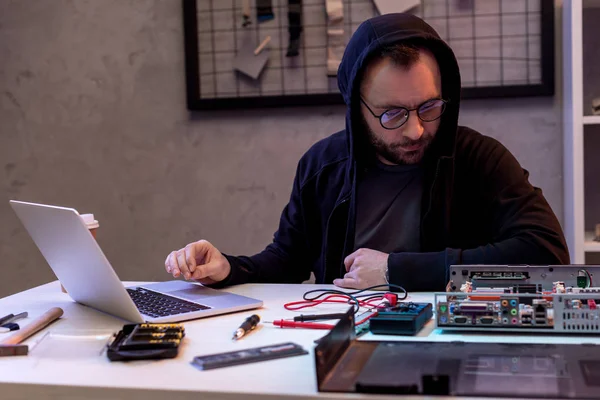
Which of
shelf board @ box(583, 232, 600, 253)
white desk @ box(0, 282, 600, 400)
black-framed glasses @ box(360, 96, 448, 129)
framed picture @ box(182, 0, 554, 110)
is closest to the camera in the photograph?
white desk @ box(0, 282, 600, 400)

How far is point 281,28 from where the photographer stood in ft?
8.01

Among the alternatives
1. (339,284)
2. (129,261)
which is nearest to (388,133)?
(339,284)

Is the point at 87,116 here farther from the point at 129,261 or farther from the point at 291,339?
the point at 291,339

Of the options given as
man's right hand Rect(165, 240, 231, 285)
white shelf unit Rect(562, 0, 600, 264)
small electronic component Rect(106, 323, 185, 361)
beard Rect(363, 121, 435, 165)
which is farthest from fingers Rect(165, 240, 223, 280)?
white shelf unit Rect(562, 0, 600, 264)

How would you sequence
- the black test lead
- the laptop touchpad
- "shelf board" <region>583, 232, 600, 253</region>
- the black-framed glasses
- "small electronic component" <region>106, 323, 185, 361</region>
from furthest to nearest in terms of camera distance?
"shelf board" <region>583, 232, 600, 253</region> < the black-framed glasses < the laptop touchpad < the black test lead < "small electronic component" <region>106, 323, 185, 361</region>

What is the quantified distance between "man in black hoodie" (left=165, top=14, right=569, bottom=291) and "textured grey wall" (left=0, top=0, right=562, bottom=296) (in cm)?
67

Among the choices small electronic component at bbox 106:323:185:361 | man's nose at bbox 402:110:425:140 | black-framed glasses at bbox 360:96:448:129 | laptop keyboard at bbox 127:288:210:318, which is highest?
black-framed glasses at bbox 360:96:448:129

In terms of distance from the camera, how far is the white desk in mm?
780

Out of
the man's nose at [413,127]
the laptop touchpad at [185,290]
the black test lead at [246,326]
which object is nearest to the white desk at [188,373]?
the black test lead at [246,326]

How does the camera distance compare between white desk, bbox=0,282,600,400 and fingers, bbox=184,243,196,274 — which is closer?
white desk, bbox=0,282,600,400

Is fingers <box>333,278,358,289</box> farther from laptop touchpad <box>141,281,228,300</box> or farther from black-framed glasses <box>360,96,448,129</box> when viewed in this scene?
black-framed glasses <box>360,96,448,129</box>

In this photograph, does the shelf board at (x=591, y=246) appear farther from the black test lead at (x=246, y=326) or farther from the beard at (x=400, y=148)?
the black test lead at (x=246, y=326)

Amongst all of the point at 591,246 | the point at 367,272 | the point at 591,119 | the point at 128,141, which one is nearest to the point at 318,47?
the point at 128,141

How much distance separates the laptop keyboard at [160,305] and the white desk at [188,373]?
66 millimetres
